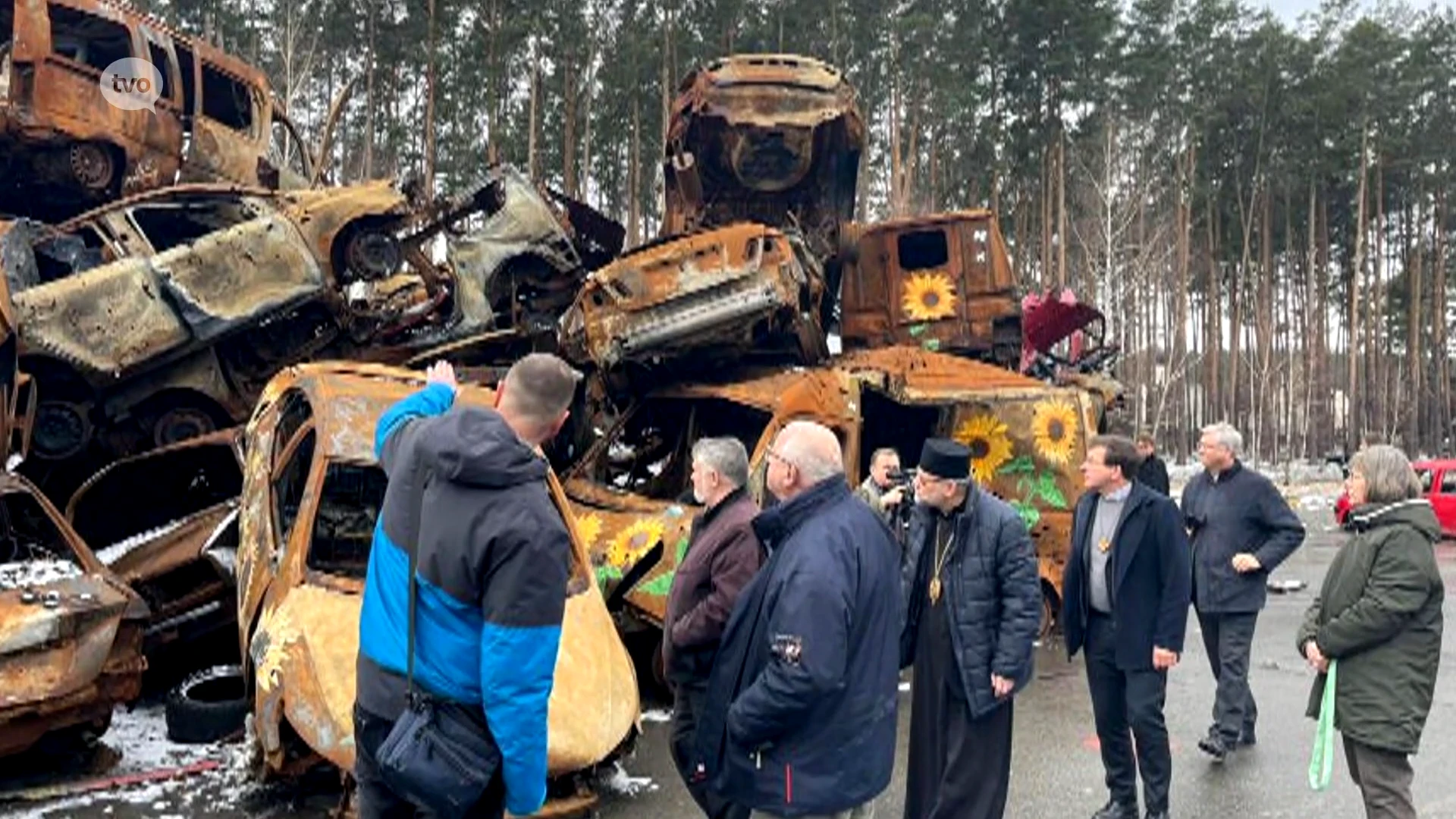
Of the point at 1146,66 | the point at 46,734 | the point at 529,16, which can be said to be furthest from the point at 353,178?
the point at 46,734

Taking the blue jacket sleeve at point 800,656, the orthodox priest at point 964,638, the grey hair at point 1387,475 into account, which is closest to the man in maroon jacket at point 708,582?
the blue jacket sleeve at point 800,656

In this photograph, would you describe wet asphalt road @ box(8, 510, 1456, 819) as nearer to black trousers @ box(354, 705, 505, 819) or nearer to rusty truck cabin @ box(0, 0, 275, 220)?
black trousers @ box(354, 705, 505, 819)

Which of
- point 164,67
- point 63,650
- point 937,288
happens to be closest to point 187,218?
point 164,67

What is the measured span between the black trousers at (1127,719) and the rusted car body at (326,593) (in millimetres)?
2163

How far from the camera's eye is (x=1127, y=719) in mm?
5355

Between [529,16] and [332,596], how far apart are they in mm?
26526

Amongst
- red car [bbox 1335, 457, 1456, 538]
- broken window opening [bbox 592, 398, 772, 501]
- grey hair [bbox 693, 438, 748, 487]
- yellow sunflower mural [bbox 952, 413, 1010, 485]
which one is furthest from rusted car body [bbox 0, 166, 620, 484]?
red car [bbox 1335, 457, 1456, 538]

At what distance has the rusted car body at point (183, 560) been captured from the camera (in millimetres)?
7500

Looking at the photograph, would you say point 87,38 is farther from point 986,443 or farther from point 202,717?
point 986,443

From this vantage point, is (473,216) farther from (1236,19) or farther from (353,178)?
(1236,19)

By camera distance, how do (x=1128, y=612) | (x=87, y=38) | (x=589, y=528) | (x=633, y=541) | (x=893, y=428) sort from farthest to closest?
1. (x=87, y=38)
2. (x=893, y=428)
3. (x=589, y=528)
4. (x=633, y=541)
5. (x=1128, y=612)

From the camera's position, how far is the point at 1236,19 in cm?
4084

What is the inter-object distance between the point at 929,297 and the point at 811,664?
10.7 m

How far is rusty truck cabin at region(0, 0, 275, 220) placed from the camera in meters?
12.1
